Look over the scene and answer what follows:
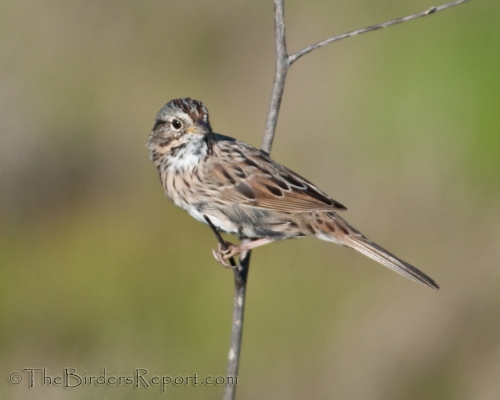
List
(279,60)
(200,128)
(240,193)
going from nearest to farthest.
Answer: (279,60) → (200,128) → (240,193)

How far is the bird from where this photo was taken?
498cm

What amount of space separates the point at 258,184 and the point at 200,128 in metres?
0.60

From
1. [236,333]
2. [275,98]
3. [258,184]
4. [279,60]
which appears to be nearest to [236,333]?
[236,333]

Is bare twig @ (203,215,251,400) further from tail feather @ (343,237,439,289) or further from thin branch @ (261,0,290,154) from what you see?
tail feather @ (343,237,439,289)

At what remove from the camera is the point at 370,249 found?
16.1 ft

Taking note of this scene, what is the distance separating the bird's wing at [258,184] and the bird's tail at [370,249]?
17 cm

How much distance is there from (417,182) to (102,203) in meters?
3.03

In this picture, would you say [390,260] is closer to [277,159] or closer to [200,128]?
[200,128]

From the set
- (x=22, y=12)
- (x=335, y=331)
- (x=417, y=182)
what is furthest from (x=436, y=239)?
(x=22, y=12)

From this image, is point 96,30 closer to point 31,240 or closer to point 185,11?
point 185,11

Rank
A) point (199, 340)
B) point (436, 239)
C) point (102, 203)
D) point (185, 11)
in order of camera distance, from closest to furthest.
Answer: point (199, 340)
point (436, 239)
point (102, 203)
point (185, 11)

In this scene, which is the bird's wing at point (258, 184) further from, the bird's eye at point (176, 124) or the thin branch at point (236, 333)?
the thin branch at point (236, 333)

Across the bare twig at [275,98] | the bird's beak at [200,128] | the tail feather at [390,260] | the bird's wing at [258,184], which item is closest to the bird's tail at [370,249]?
the tail feather at [390,260]

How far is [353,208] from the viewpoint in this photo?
7.35 m
